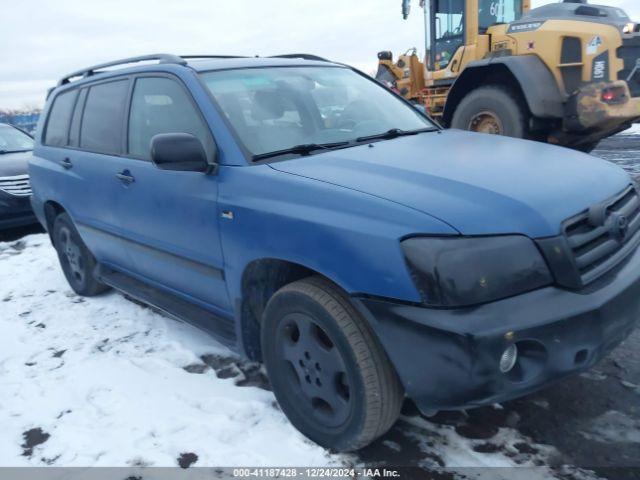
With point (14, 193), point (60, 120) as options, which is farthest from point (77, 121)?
point (14, 193)

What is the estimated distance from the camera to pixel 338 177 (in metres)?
2.29

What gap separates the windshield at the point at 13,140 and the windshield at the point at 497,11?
7369 millimetres

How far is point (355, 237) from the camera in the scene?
2000 mm

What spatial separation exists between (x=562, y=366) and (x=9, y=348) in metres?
3.55

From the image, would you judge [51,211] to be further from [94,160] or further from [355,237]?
[355,237]

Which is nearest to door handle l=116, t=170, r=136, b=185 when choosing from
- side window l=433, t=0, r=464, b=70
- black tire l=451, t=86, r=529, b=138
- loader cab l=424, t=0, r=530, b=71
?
black tire l=451, t=86, r=529, b=138

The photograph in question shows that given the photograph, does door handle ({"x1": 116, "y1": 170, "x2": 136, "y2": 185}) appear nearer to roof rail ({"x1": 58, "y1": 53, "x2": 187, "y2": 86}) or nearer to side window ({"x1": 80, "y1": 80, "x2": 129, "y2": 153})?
side window ({"x1": 80, "y1": 80, "x2": 129, "y2": 153})

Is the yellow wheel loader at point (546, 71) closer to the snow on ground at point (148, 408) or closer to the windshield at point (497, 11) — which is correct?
the windshield at point (497, 11)

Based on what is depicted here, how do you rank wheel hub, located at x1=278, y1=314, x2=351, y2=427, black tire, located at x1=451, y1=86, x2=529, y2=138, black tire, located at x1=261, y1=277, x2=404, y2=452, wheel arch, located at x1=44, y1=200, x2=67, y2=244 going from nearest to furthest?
1. black tire, located at x1=261, y1=277, x2=404, y2=452
2. wheel hub, located at x1=278, y1=314, x2=351, y2=427
3. wheel arch, located at x1=44, y1=200, x2=67, y2=244
4. black tire, located at x1=451, y1=86, x2=529, y2=138

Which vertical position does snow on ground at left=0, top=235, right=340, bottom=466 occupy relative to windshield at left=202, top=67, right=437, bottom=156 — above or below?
below

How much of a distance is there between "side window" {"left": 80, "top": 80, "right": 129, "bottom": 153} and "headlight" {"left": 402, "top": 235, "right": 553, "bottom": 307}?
8.04 feet

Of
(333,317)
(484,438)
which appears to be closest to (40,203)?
(333,317)

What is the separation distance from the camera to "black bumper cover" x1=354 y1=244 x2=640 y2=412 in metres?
1.83

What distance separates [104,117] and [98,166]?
0.38 metres
